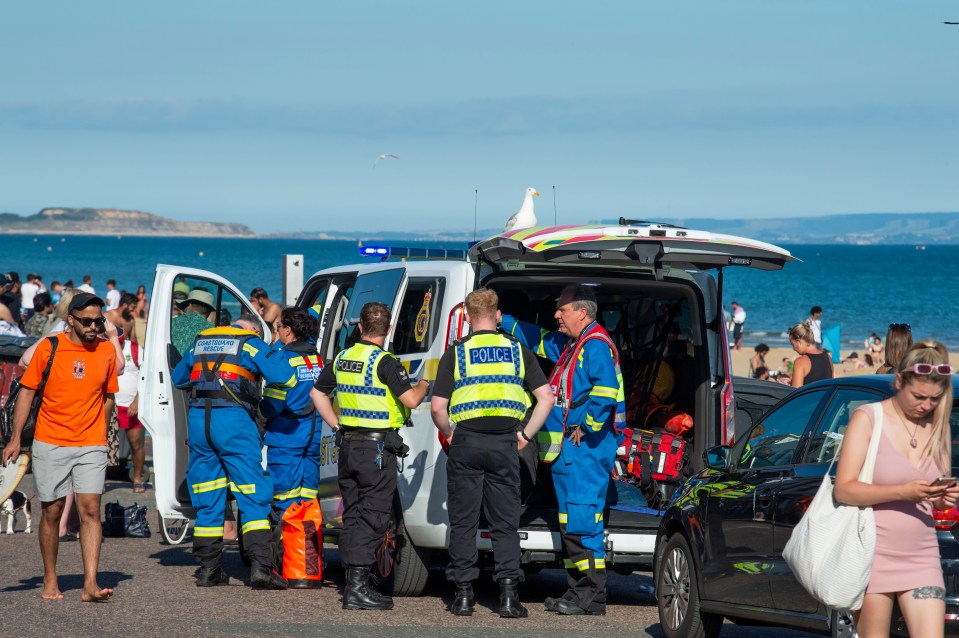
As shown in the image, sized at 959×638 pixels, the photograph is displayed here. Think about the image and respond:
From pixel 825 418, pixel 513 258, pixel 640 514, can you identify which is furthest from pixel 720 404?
pixel 825 418

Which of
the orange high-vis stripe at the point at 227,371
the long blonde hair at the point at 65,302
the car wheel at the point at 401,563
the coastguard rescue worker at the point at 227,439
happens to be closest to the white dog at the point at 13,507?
the long blonde hair at the point at 65,302

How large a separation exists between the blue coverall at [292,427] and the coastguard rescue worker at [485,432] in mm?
1502

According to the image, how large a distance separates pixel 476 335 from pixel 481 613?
5.47 ft

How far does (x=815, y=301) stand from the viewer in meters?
77.9

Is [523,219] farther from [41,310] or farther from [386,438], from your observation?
[41,310]

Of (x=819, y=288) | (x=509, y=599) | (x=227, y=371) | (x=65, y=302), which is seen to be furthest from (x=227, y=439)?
(x=819, y=288)

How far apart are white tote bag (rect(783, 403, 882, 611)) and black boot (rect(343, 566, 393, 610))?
3.60m

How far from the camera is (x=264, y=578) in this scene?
873cm

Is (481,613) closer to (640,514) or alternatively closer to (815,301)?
(640,514)

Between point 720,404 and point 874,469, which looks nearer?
point 874,469

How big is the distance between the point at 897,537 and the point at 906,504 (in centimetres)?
12

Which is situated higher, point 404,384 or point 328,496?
point 404,384

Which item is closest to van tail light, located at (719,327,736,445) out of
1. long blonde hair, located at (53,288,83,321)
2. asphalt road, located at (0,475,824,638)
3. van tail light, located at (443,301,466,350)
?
A: asphalt road, located at (0,475,824,638)

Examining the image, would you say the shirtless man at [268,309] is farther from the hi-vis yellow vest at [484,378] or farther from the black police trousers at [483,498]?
the black police trousers at [483,498]
